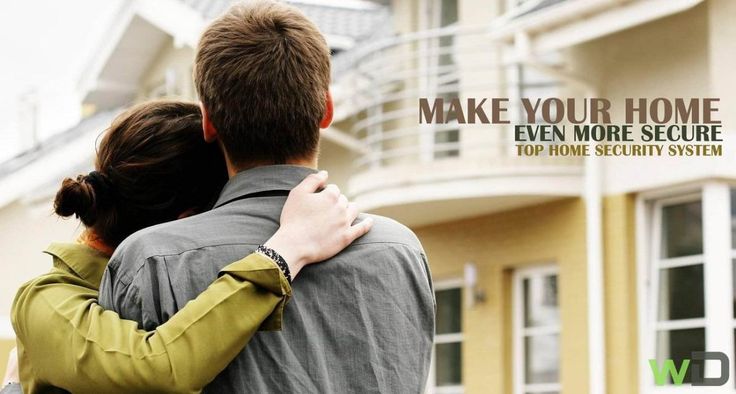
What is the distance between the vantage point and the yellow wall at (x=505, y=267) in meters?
12.6

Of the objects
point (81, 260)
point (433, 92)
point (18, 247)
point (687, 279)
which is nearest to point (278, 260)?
point (81, 260)

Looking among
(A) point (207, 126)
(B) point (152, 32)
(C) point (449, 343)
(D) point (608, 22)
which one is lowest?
(C) point (449, 343)

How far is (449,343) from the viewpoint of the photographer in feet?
→ 47.1

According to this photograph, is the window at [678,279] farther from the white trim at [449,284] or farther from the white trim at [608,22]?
the white trim at [449,284]

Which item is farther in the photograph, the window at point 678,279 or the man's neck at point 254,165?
the window at point 678,279

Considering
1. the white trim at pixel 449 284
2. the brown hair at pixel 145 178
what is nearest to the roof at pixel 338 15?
the white trim at pixel 449 284

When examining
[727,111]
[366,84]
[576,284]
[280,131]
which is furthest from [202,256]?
[366,84]

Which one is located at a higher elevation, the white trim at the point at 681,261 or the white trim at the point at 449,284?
the white trim at the point at 681,261

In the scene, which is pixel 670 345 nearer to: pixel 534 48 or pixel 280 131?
pixel 534 48

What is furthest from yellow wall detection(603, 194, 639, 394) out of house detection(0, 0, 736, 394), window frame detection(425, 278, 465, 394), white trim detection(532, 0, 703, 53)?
window frame detection(425, 278, 465, 394)

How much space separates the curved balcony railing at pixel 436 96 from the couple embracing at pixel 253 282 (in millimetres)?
9801

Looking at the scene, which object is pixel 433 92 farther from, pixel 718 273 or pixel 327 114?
pixel 327 114

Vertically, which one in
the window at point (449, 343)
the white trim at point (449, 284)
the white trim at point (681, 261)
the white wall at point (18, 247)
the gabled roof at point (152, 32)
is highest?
the gabled roof at point (152, 32)

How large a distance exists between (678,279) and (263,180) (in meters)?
9.79
